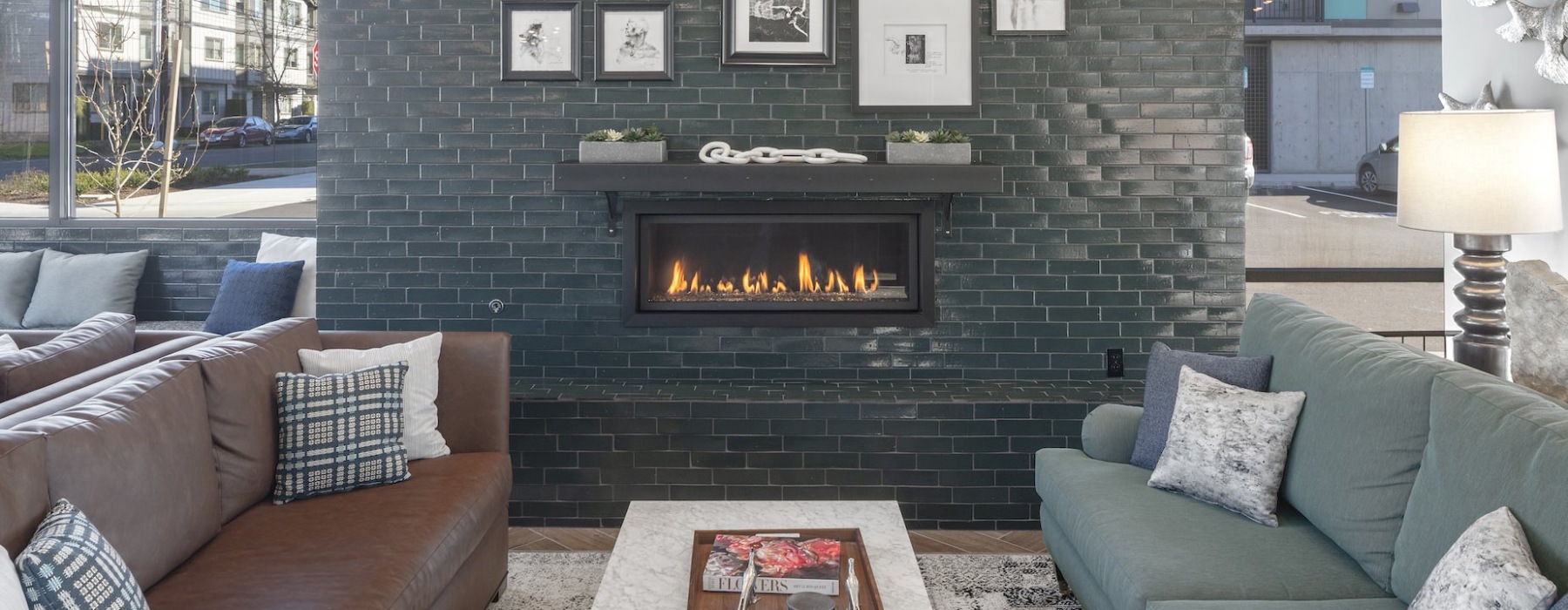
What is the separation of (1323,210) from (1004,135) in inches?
54.1

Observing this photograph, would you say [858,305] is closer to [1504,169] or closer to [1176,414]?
[1176,414]

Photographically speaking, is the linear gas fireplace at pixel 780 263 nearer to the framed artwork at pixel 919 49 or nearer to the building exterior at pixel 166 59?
the framed artwork at pixel 919 49

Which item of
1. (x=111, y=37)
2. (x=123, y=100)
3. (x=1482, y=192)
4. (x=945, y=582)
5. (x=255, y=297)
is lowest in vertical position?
(x=945, y=582)

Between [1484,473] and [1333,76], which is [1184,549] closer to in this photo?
[1484,473]

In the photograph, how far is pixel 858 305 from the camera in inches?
172

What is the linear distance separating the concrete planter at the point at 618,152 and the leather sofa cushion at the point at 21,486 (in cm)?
231

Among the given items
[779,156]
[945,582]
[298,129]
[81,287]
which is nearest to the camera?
[945,582]

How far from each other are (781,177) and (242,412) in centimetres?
200

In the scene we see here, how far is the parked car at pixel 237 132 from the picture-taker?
5.41 metres

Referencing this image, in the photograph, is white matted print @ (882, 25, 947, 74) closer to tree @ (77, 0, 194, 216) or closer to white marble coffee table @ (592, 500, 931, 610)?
→ white marble coffee table @ (592, 500, 931, 610)

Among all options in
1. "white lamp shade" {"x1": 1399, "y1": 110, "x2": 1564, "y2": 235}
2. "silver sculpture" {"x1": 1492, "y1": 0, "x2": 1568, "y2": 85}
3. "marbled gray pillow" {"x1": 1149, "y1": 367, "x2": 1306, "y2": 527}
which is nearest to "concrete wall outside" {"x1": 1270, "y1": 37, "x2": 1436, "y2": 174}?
"silver sculpture" {"x1": 1492, "y1": 0, "x2": 1568, "y2": 85}

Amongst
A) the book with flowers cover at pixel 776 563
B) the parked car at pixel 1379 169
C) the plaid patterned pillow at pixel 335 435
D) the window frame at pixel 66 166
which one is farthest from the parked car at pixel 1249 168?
the window frame at pixel 66 166

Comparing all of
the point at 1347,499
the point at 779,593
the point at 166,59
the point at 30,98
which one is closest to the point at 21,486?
the point at 779,593

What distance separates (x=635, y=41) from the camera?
14.0 ft
